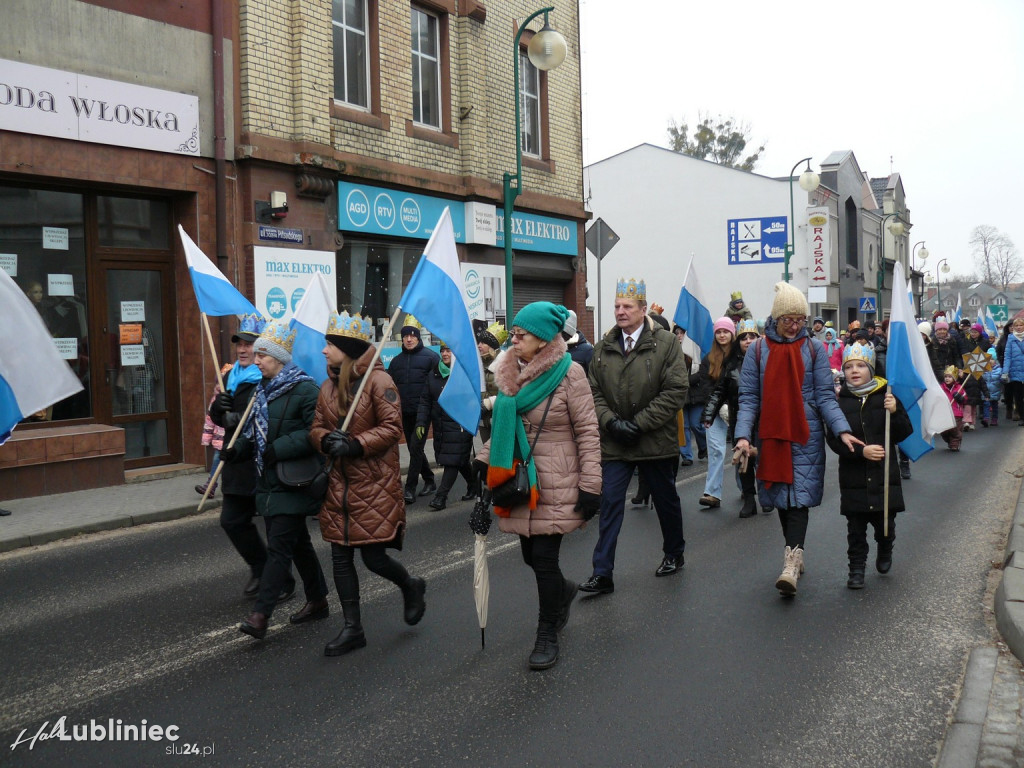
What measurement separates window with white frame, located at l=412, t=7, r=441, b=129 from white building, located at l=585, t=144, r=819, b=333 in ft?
73.9

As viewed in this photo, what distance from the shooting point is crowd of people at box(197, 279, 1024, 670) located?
502cm

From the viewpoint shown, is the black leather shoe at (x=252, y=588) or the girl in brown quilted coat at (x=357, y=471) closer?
the girl in brown quilted coat at (x=357, y=471)

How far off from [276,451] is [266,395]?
1.24 ft

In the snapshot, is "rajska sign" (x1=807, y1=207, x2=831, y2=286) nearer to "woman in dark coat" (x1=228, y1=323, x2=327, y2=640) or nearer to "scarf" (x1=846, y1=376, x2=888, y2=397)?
"scarf" (x1=846, y1=376, x2=888, y2=397)

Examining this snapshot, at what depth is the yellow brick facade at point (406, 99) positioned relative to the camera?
13.5 meters

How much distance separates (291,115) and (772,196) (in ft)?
96.9

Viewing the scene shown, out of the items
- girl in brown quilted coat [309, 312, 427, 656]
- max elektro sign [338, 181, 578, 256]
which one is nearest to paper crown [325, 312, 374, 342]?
girl in brown quilted coat [309, 312, 427, 656]

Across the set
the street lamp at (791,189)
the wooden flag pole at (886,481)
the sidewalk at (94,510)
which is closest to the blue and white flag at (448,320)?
the wooden flag pole at (886,481)

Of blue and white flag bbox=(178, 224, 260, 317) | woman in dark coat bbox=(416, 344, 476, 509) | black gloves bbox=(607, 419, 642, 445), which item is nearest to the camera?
black gloves bbox=(607, 419, 642, 445)

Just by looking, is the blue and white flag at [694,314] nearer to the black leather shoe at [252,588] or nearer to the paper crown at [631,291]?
the paper crown at [631,291]

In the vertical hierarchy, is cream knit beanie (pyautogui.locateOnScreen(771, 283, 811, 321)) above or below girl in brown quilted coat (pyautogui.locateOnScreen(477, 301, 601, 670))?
above

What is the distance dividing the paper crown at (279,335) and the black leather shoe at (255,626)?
5.04 ft

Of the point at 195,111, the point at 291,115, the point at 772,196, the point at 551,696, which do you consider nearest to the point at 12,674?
the point at 551,696

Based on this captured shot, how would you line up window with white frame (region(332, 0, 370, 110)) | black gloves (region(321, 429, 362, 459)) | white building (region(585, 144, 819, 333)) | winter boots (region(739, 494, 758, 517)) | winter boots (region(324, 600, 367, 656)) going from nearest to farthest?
black gloves (region(321, 429, 362, 459)) → winter boots (region(324, 600, 367, 656)) → winter boots (region(739, 494, 758, 517)) → window with white frame (region(332, 0, 370, 110)) → white building (region(585, 144, 819, 333))
